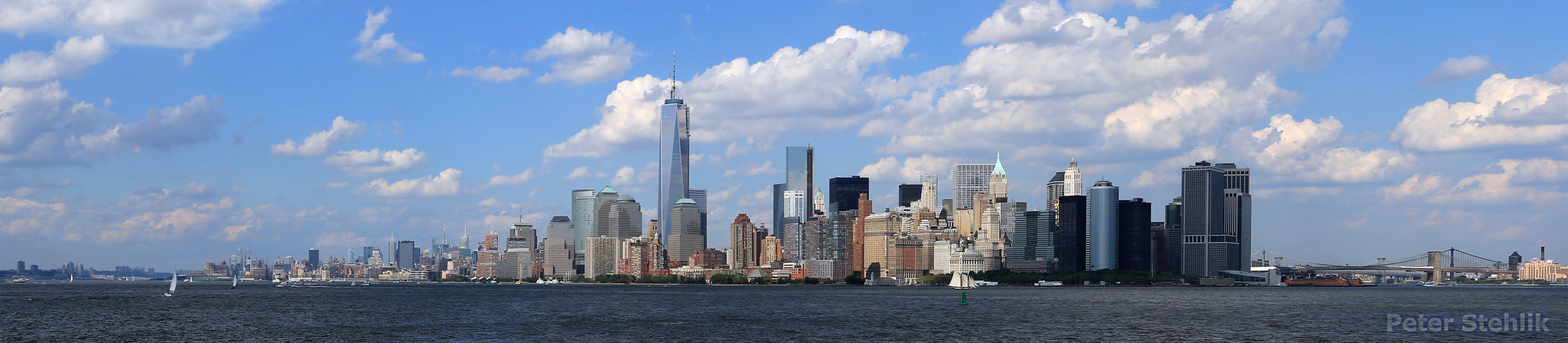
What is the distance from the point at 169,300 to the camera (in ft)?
582

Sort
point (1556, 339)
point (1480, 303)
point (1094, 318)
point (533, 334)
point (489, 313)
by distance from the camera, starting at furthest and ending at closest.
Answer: point (1480, 303) → point (489, 313) → point (1094, 318) → point (533, 334) → point (1556, 339)

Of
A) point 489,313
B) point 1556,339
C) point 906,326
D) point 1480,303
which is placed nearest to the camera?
point 1556,339

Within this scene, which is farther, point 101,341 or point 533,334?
point 533,334

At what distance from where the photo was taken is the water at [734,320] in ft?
308

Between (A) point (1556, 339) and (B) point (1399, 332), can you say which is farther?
(B) point (1399, 332)

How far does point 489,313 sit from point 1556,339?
96356 mm

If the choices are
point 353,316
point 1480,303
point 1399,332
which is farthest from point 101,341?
point 1480,303

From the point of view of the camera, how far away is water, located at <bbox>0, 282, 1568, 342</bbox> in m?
93.8

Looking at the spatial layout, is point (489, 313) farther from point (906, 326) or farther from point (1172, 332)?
point (1172, 332)

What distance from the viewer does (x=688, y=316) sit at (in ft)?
410

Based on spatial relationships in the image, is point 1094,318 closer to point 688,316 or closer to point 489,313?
point 688,316

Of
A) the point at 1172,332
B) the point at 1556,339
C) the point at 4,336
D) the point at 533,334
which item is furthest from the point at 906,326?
the point at 4,336

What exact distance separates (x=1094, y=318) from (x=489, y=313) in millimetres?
62005

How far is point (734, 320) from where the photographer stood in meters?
119
